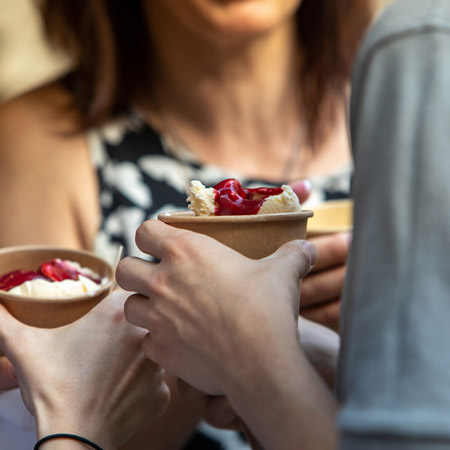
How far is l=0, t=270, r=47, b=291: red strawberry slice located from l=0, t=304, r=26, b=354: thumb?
5 centimetres

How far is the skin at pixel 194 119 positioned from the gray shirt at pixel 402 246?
0.90 meters

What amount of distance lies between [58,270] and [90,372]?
18cm

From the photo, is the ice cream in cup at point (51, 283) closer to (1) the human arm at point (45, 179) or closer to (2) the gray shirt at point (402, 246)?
(2) the gray shirt at point (402, 246)

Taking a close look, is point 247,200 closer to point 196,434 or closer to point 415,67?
point 415,67

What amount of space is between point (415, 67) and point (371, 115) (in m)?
0.06

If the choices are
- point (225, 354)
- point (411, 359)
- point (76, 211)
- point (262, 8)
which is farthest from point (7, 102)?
point (411, 359)

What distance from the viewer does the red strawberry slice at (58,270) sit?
0.92 metres

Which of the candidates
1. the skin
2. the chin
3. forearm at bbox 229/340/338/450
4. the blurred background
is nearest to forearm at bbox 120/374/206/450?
the skin

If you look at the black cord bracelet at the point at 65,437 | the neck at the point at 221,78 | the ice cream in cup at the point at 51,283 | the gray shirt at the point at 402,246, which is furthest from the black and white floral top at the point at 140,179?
the gray shirt at the point at 402,246

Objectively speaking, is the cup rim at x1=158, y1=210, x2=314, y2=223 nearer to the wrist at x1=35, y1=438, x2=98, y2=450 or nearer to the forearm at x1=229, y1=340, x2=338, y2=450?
the forearm at x1=229, y1=340, x2=338, y2=450

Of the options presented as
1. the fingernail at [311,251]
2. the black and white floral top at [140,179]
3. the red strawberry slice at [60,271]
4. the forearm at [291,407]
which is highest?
the fingernail at [311,251]

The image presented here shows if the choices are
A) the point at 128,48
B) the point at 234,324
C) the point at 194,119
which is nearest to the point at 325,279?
the point at 234,324

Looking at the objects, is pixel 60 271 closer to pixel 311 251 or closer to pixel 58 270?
pixel 58 270

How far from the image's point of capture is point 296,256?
2.23 ft
